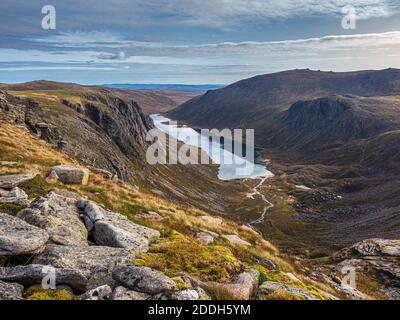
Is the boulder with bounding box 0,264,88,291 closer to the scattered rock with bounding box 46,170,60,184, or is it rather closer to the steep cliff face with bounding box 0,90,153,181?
the scattered rock with bounding box 46,170,60,184

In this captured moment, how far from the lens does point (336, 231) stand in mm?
120250

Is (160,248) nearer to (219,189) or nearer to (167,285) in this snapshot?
(167,285)

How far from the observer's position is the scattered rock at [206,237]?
20.8 metres

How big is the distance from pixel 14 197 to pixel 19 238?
6.10 m

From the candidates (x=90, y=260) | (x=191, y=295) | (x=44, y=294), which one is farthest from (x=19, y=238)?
(x=191, y=295)

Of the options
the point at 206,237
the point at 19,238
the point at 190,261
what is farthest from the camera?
the point at 206,237

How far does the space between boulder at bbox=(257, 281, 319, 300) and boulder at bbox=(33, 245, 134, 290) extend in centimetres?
473

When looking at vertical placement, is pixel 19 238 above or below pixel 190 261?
above

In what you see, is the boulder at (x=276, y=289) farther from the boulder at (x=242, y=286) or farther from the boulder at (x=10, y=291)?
the boulder at (x=10, y=291)

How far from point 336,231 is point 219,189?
255 feet

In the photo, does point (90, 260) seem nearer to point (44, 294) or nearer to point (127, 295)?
point (44, 294)

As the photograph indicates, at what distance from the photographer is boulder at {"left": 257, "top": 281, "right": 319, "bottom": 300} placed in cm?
1238

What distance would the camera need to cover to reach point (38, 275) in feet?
35.9
